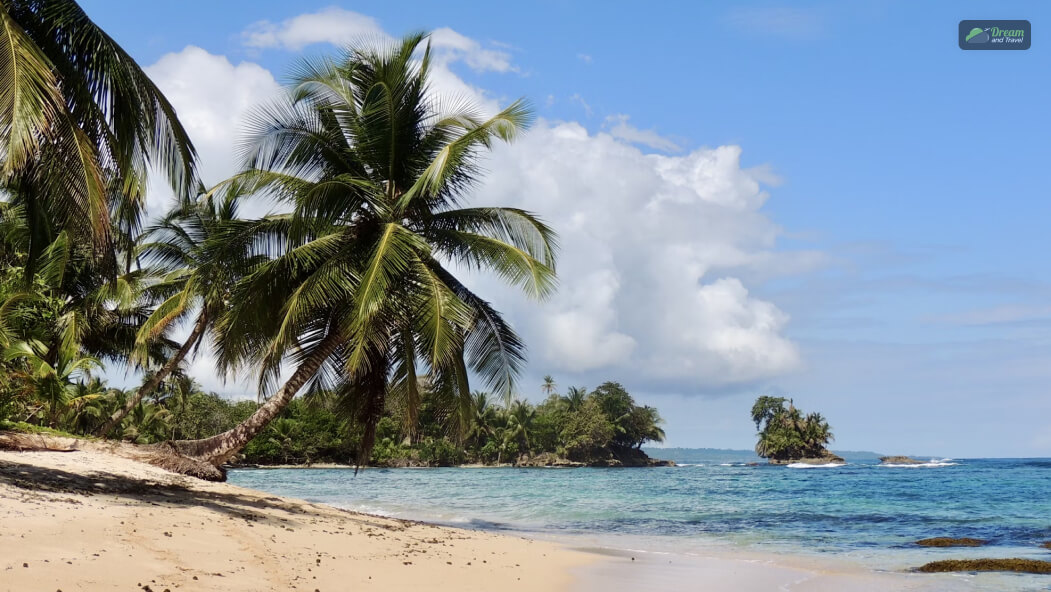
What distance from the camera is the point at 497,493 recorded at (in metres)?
31.5

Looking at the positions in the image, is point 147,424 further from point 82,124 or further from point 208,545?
point 208,545

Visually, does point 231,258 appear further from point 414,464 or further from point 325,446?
point 414,464

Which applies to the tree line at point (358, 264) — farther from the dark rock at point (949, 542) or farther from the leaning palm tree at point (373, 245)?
the dark rock at point (949, 542)

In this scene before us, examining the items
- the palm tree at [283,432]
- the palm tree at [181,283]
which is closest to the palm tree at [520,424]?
the palm tree at [283,432]

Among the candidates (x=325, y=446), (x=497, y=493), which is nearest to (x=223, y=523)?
(x=497, y=493)

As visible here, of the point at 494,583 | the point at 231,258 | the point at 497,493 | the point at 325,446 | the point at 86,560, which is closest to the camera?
the point at 86,560

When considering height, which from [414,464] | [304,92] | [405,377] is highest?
[304,92]

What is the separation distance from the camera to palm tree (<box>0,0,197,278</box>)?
325 inches

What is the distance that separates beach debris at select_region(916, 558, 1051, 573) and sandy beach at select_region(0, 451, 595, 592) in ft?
16.6

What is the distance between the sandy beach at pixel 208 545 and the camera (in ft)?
19.0

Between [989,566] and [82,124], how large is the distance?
13.9m

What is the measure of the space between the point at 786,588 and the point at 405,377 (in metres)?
6.92

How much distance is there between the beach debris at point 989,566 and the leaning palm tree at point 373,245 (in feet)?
23.0

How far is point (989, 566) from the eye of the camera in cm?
1215
